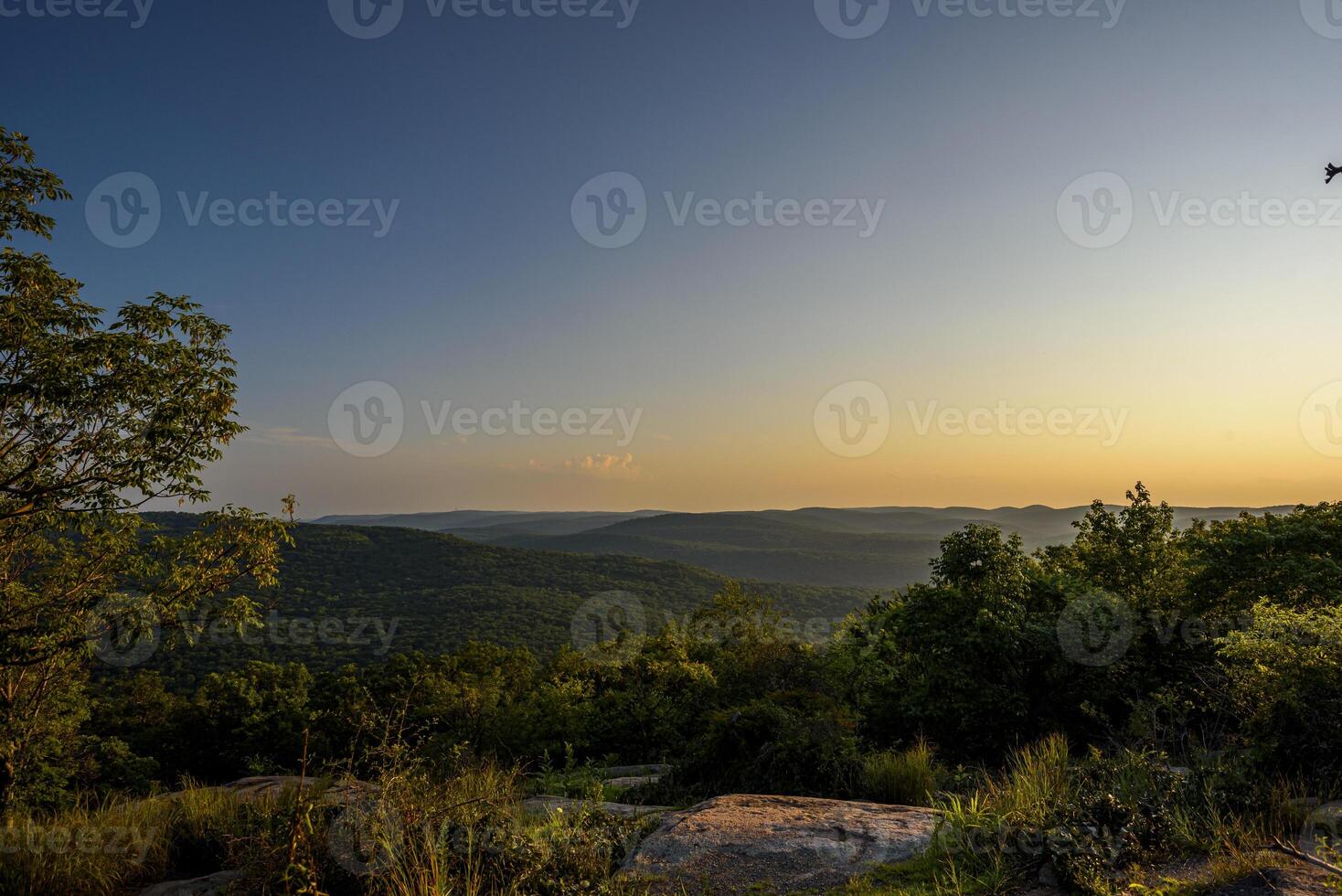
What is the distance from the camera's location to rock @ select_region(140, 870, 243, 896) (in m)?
5.41

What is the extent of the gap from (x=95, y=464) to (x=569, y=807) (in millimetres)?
9373

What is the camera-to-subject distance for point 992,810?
5.62 metres

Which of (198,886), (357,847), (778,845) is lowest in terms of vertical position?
(198,886)

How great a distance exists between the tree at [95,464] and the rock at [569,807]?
708cm

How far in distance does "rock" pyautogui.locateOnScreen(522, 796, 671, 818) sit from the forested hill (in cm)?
4381

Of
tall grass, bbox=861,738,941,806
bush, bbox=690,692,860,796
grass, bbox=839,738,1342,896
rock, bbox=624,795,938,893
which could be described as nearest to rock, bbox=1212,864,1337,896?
grass, bbox=839,738,1342,896

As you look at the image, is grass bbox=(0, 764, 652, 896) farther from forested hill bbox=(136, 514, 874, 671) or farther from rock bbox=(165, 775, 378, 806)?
forested hill bbox=(136, 514, 874, 671)

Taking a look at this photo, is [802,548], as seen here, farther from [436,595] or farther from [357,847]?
[357,847]

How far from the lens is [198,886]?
5.59 metres

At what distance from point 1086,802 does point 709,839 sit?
312 cm

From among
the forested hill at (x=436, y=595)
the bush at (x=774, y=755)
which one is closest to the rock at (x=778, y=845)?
the bush at (x=774, y=755)

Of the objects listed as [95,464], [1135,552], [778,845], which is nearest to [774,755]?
[778,845]

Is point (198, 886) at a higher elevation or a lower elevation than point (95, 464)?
lower

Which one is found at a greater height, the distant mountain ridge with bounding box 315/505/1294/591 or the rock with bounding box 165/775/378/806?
the rock with bounding box 165/775/378/806
